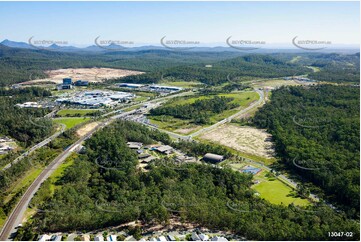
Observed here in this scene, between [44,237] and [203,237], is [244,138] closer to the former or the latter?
[203,237]

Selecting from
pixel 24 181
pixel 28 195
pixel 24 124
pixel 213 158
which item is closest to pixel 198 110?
pixel 213 158

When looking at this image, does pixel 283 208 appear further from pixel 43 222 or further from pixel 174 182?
pixel 43 222

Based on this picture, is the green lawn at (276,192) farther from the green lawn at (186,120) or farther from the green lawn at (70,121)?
the green lawn at (70,121)

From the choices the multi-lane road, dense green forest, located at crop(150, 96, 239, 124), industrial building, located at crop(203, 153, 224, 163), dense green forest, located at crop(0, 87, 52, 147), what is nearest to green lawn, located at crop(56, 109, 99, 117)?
dense green forest, located at crop(0, 87, 52, 147)

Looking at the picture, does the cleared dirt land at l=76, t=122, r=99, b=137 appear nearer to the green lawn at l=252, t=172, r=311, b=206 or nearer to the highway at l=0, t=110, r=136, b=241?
the highway at l=0, t=110, r=136, b=241

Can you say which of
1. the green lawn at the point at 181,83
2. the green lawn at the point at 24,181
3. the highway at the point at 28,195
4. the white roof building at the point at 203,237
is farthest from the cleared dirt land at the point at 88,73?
the white roof building at the point at 203,237

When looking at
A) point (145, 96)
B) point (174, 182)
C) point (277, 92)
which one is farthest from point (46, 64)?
point (174, 182)
